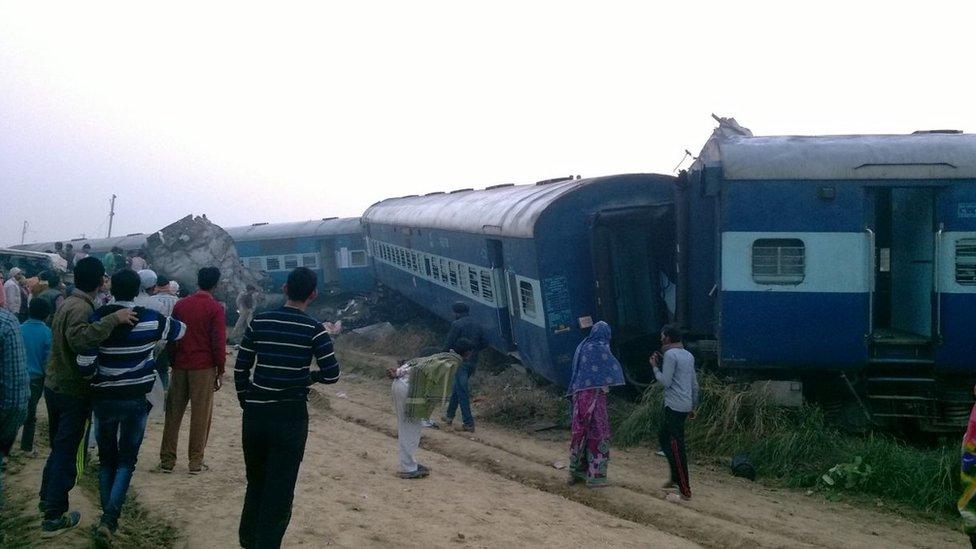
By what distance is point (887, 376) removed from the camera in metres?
9.65

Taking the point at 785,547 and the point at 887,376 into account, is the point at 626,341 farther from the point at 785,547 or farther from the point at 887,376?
the point at 785,547

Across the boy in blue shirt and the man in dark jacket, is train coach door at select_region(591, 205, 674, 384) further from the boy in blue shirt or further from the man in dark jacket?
the boy in blue shirt

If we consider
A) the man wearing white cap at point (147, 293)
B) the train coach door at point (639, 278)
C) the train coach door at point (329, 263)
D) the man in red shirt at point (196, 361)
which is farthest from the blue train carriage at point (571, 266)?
the train coach door at point (329, 263)

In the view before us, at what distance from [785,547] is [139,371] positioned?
197 inches

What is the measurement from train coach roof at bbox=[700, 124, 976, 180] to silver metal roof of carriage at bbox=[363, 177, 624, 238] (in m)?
2.17

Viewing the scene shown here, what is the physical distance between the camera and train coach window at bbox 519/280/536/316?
11.2m

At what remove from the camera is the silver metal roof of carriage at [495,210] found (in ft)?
36.8

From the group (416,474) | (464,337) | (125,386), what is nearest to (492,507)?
(416,474)

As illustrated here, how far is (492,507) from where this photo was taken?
7.14 meters

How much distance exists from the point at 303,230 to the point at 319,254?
48.3 inches

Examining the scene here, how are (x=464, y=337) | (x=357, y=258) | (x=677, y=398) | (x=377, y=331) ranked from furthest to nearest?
(x=357, y=258)
(x=377, y=331)
(x=464, y=337)
(x=677, y=398)

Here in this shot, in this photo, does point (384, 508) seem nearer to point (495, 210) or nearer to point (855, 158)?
point (855, 158)

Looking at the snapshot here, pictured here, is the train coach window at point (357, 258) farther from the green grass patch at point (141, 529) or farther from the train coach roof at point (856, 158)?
the green grass patch at point (141, 529)

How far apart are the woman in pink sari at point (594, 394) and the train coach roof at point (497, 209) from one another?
294 centimetres
